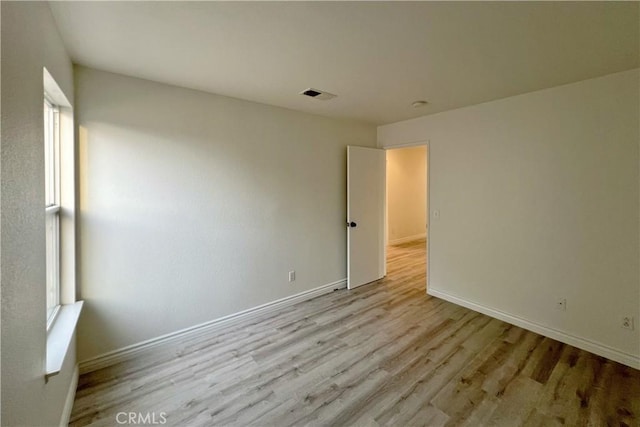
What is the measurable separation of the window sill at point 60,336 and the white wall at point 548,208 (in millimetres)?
3698

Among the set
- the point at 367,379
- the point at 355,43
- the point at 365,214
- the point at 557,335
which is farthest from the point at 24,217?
the point at 557,335

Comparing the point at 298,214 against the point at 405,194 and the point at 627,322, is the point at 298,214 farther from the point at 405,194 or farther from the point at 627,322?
the point at 405,194

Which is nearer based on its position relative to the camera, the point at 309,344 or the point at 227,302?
the point at 309,344

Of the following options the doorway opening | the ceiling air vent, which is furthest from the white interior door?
the doorway opening

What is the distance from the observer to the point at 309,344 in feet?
8.59

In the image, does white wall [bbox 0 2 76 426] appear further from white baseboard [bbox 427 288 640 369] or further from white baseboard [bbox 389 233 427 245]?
white baseboard [bbox 389 233 427 245]

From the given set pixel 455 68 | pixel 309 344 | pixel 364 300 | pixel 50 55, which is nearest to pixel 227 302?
pixel 309 344

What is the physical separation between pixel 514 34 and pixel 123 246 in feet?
10.6

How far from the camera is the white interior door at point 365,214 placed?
3.95 m

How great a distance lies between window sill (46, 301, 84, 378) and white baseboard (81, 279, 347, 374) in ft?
1.72

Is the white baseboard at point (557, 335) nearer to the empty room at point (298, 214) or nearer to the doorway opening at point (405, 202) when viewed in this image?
the empty room at point (298, 214)

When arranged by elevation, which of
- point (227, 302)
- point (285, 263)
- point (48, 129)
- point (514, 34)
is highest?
point (514, 34)

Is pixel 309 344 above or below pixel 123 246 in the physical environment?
below

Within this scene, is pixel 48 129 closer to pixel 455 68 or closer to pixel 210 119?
pixel 210 119
